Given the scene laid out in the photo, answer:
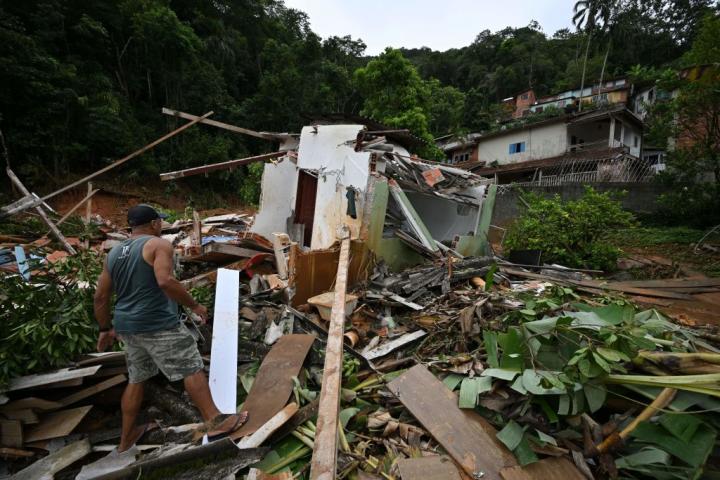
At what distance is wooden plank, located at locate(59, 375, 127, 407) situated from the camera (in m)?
2.82

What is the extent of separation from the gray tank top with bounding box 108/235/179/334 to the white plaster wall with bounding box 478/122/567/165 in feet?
81.1

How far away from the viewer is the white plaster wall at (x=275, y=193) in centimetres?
887

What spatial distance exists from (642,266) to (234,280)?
1008 cm

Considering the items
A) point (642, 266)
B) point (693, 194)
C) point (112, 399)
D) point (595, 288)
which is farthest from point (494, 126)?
point (112, 399)

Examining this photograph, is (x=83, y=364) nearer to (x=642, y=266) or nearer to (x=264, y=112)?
(x=642, y=266)

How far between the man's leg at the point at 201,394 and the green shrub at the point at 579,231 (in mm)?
8465

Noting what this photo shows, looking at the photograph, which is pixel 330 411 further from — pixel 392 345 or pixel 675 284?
pixel 675 284

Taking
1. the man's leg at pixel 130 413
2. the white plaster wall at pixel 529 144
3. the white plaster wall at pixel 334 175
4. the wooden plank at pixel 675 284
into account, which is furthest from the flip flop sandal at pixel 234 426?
the white plaster wall at pixel 529 144

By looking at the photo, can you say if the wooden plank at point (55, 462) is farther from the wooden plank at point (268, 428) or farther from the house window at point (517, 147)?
the house window at point (517, 147)

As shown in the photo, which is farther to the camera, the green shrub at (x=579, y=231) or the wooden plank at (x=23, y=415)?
the green shrub at (x=579, y=231)

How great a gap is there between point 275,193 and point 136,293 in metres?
6.51

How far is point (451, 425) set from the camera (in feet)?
8.67

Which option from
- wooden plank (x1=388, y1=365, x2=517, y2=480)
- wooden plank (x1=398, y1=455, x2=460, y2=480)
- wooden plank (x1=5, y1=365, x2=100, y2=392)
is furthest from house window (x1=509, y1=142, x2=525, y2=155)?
wooden plank (x1=5, y1=365, x2=100, y2=392)

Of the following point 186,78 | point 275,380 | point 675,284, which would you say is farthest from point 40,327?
point 186,78
